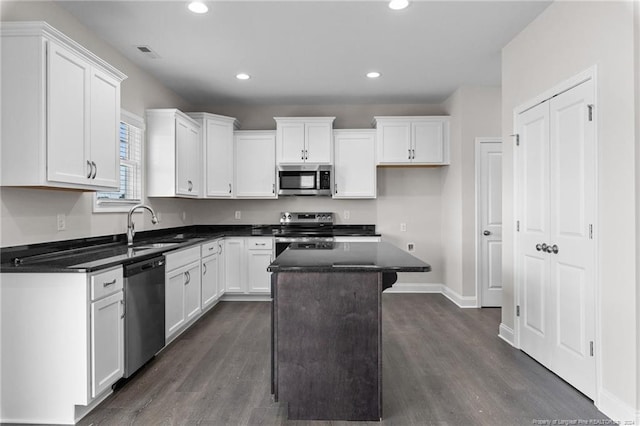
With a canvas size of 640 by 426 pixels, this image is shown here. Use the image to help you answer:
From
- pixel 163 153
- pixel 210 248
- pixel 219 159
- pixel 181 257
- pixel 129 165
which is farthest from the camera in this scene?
pixel 219 159

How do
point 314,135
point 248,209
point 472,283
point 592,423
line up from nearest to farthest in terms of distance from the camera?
point 592,423 < point 472,283 < point 314,135 < point 248,209

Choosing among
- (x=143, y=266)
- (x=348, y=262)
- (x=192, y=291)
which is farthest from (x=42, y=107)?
(x=192, y=291)

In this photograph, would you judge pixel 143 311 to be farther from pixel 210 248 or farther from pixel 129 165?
pixel 129 165

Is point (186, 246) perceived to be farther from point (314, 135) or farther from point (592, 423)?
point (592, 423)

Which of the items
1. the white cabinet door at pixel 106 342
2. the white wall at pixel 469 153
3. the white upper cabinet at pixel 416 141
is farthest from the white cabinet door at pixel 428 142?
the white cabinet door at pixel 106 342

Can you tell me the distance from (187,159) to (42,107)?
2.17 m

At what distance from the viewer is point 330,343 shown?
2072mm

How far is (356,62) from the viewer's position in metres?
3.76

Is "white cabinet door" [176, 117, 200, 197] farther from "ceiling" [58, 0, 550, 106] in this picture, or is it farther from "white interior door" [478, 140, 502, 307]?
"white interior door" [478, 140, 502, 307]

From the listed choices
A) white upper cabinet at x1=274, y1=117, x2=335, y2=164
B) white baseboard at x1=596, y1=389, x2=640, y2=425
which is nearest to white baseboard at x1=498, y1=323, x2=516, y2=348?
white baseboard at x1=596, y1=389, x2=640, y2=425

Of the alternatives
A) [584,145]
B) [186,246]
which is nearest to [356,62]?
[584,145]

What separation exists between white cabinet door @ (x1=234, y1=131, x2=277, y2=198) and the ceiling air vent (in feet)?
5.40

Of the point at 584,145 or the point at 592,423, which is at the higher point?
the point at 584,145

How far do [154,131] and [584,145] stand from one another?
12.9ft
